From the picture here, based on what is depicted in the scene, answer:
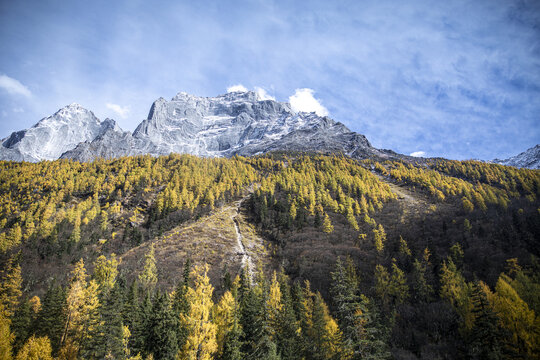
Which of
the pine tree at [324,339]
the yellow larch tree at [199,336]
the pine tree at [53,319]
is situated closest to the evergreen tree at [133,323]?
the pine tree at [53,319]

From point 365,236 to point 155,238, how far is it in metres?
74.4

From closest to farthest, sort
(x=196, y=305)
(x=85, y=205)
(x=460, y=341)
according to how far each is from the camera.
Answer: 1. (x=196, y=305)
2. (x=460, y=341)
3. (x=85, y=205)

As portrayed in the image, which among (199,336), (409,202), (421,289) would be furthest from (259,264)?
(409,202)

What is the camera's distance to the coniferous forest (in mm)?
27344

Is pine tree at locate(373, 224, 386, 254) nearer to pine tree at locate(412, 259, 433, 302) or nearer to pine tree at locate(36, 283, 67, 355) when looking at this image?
pine tree at locate(412, 259, 433, 302)

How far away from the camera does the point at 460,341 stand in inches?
1442

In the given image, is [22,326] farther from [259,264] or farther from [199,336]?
[259,264]

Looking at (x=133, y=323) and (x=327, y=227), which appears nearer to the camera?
(x=133, y=323)

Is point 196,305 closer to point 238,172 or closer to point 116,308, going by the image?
point 116,308

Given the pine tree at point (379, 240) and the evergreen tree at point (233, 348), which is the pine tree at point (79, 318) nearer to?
the evergreen tree at point (233, 348)

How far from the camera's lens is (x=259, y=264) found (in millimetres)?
71375

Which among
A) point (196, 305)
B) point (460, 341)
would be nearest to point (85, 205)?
point (196, 305)

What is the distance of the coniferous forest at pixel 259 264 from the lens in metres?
27.3

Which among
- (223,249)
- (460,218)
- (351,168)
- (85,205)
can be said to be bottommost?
(223,249)
